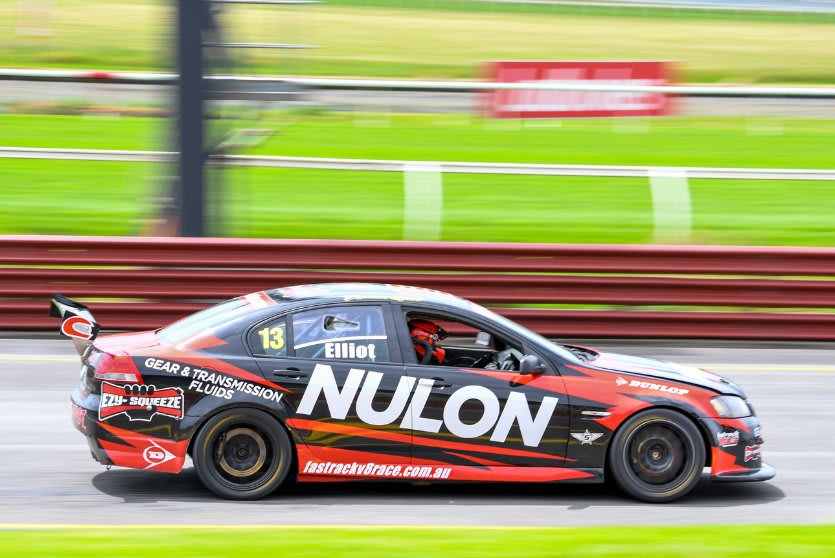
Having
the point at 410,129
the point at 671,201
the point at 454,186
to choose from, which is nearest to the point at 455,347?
the point at 671,201

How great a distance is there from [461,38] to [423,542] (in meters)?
36.1

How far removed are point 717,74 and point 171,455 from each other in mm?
32896

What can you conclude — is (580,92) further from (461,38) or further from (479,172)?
(461,38)

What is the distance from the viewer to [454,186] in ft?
63.3

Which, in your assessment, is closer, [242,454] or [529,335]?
[242,454]

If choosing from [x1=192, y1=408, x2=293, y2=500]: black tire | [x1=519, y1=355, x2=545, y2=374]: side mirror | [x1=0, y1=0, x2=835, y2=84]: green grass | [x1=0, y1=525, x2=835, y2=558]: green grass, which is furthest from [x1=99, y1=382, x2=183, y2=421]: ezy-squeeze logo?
[x1=0, y1=0, x2=835, y2=84]: green grass

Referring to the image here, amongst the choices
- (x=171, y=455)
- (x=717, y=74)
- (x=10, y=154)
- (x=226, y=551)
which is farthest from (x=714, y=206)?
(x=717, y=74)

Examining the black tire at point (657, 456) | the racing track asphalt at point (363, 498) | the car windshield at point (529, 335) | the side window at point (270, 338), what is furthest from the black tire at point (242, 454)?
the black tire at point (657, 456)

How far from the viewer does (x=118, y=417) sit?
23.4 ft

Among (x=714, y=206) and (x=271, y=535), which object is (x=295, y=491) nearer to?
(x=271, y=535)

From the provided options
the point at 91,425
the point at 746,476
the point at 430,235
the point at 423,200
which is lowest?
the point at 746,476

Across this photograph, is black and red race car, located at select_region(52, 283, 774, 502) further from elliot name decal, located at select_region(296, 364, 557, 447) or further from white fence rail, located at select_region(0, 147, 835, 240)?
white fence rail, located at select_region(0, 147, 835, 240)

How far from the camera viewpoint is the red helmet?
24.9ft

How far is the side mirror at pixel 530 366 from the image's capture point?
7.35 m
